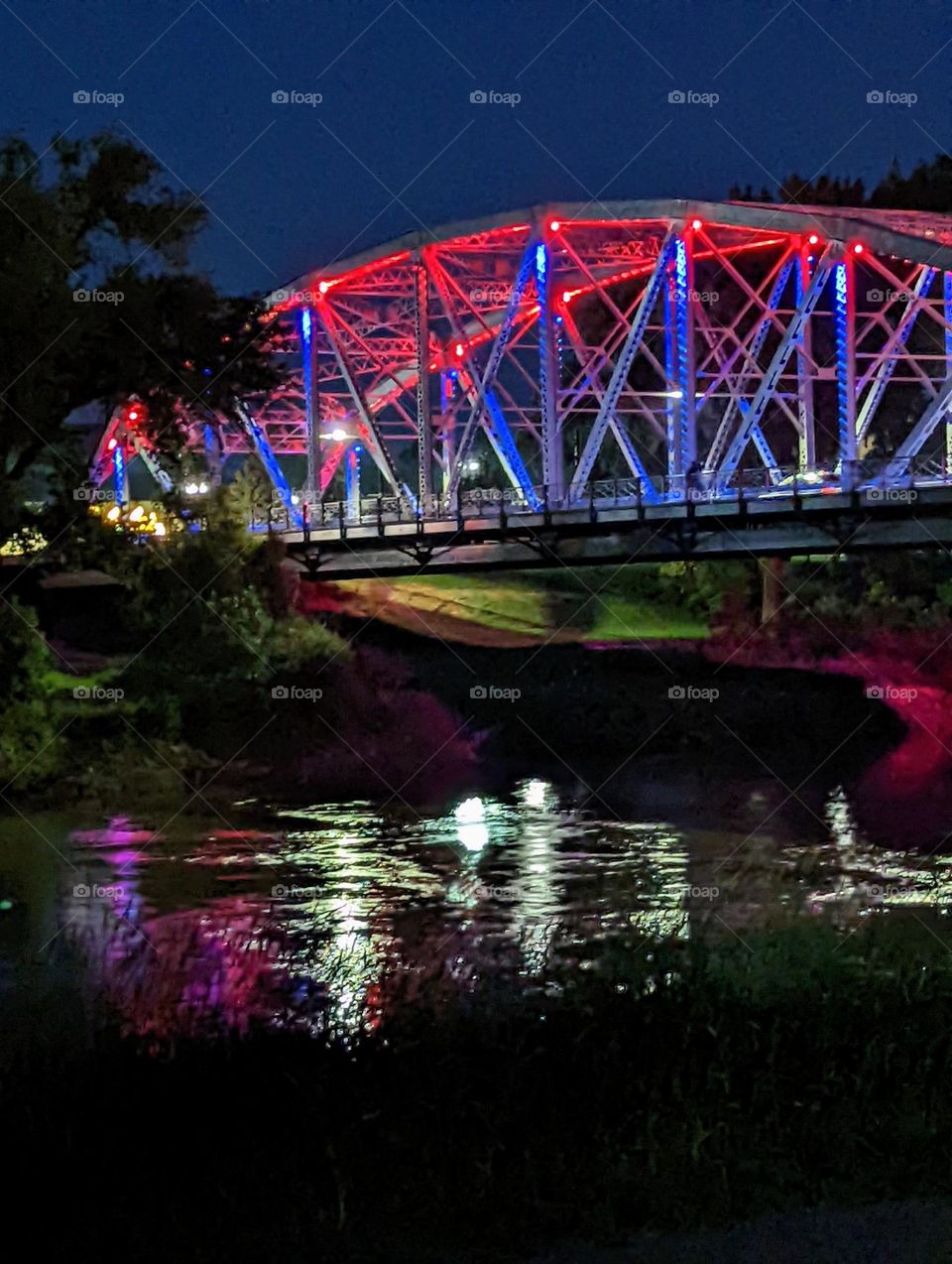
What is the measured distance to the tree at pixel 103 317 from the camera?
32.3m

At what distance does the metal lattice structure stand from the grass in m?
5.74

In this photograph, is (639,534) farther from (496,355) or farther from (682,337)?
(496,355)

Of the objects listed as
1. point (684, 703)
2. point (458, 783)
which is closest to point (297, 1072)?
point (458, 783)

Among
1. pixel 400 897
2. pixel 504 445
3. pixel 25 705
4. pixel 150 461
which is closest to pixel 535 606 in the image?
pixel 504 445

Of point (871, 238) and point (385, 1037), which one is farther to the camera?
point (871, 238)

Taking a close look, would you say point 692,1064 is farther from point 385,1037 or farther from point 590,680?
point 590,680

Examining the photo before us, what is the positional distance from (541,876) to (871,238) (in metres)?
30.6

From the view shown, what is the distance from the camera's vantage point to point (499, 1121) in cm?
1070

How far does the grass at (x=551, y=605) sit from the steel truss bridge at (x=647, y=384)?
5718 millimetres

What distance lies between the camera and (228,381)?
37031 millimetres

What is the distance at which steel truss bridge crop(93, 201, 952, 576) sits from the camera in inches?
1820

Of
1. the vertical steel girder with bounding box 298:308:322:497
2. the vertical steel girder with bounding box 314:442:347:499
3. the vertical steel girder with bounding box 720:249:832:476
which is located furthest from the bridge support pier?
the vertical steel girder with bounding box 314:442:347:499

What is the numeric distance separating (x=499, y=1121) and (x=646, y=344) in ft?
190

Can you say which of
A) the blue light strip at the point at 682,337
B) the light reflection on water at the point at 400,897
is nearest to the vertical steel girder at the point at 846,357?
the blue light strip at the point at 682,337
